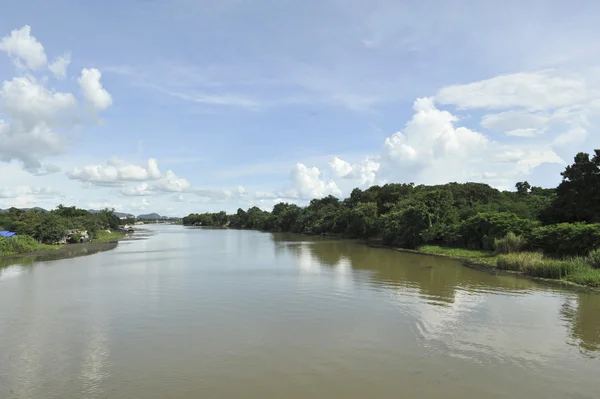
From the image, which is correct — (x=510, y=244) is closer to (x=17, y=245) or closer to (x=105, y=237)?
(x=17, y=245)

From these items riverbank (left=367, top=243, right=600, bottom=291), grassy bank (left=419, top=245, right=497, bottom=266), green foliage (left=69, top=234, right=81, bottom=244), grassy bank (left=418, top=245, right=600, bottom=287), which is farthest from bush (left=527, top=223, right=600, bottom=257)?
green foliage (left=69, top=234, right=81, bottom=244)

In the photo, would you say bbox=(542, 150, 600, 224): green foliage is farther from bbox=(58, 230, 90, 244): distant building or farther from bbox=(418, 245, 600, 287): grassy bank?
bbox=(58, 230, 90, 244): distant building

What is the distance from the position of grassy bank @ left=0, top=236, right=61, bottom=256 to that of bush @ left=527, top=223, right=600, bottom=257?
47.6 meters

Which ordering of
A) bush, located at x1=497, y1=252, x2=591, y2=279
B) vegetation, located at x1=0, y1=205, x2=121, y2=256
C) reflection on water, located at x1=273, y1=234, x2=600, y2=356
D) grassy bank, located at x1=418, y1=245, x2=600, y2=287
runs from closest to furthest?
reflection on water, located at x1=273, y1=234, x2=600, y2=356 → grassy bank, located at x1=418, y1=245, x2=600, y2=287 → bush, located at x1=497, y1=252, x2=591, y2=279 → vegetation, located at x1=0, y1=205, x2=121, y2=256

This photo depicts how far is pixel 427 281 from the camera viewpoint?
24.3 meters

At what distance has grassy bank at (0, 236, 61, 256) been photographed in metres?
41.8

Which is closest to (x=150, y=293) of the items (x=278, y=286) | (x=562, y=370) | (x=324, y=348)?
(x=278, y=286)

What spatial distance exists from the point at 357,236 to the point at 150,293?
57639 mm

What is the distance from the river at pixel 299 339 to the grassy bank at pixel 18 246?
72.3ft

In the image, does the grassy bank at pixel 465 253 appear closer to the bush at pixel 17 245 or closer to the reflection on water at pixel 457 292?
the reflection on water at pixel 457 292

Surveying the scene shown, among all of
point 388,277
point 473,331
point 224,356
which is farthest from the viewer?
point 388,277

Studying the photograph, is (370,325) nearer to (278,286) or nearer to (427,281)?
(278,286)

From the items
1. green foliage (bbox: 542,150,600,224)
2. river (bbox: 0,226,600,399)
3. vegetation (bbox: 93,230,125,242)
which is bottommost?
river (bbox: 0,226,600,399)

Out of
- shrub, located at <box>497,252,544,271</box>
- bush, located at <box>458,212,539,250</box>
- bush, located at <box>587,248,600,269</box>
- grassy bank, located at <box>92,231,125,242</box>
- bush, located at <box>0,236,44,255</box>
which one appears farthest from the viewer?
grassy bank, located at <box>92,231,125,242</box>
